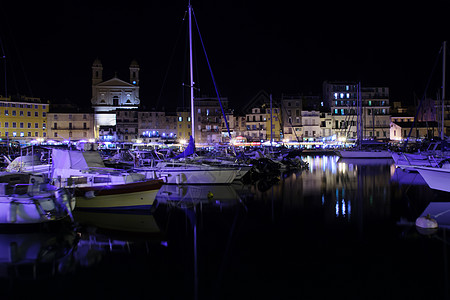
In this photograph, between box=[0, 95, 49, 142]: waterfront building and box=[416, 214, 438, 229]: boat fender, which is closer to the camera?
box=[416, 214, 438, 229]: boat fender

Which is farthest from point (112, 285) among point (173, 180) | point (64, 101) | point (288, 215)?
point (64, 101)

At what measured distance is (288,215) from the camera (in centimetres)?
1777

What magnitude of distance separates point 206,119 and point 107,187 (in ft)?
247

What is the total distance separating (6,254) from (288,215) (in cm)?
1177

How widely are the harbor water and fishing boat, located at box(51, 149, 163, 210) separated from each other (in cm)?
64

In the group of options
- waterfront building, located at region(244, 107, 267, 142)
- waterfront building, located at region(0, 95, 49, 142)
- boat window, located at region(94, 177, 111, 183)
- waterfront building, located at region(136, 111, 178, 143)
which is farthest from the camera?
waterfront building, located at region(244, 107, 267, 142)

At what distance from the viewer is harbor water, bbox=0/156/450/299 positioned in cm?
927

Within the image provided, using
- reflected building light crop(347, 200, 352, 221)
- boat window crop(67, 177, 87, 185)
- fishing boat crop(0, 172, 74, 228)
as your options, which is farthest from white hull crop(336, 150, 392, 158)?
fishing boat crop(0, 172, 74, 228)

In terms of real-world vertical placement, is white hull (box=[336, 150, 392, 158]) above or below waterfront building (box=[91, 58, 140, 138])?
below

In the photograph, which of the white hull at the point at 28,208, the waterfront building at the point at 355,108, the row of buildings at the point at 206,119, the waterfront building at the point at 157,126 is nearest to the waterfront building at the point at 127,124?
the row of buildings at the point at 206,119

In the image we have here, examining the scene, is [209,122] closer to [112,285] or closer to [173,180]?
[173,180]

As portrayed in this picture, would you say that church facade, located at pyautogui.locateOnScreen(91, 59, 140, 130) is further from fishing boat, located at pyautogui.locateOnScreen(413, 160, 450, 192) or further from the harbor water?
fishing boat, located at pyautogui.locateOnScreen(413, 160, 450, 192)

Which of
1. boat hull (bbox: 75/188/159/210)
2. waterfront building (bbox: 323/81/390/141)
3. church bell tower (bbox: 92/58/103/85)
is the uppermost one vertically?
church bell tower (bbox: 92/58/103/85)

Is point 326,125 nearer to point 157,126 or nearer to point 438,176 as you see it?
point 157,126
